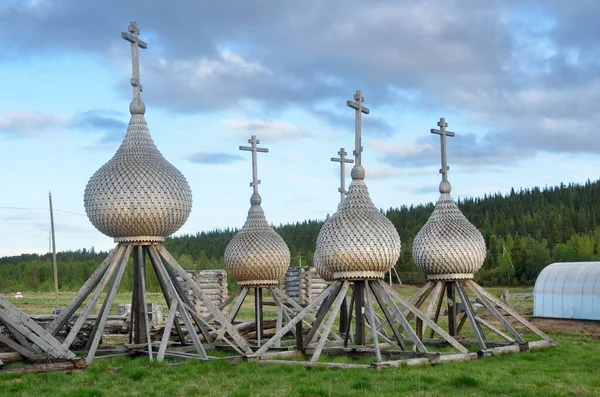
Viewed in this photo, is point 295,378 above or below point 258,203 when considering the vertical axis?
below

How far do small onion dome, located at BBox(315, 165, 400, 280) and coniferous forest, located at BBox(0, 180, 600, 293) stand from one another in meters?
59.3

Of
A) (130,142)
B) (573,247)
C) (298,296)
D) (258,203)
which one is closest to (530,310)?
(298,296)

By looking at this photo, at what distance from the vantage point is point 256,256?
76.3 feet

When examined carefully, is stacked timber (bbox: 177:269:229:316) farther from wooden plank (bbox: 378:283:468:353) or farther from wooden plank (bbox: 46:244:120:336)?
wooden plank (bbox: 378:283:468:353)

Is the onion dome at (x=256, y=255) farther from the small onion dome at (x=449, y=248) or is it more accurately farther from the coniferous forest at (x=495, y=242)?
the coniferous forest at (x=495, y=242)

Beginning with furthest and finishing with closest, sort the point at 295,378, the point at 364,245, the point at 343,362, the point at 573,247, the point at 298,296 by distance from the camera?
the point at 573,247, the point at 298,296, the point at 364,245, the point at 343,362, the point at 295,378

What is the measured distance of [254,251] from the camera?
23.2m

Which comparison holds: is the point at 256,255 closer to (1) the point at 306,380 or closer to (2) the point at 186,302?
(2) the point at 186,302

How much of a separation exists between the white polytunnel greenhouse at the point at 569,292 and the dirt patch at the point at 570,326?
0.41 metres

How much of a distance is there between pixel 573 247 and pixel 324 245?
70455 mm

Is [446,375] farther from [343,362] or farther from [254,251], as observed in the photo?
[254,251]

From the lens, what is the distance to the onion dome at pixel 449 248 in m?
22.0

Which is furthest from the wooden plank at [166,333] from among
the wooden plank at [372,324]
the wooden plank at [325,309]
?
the wooden plank at [372,324]

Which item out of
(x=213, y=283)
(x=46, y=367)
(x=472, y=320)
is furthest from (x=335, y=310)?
(x=213, y=283)
